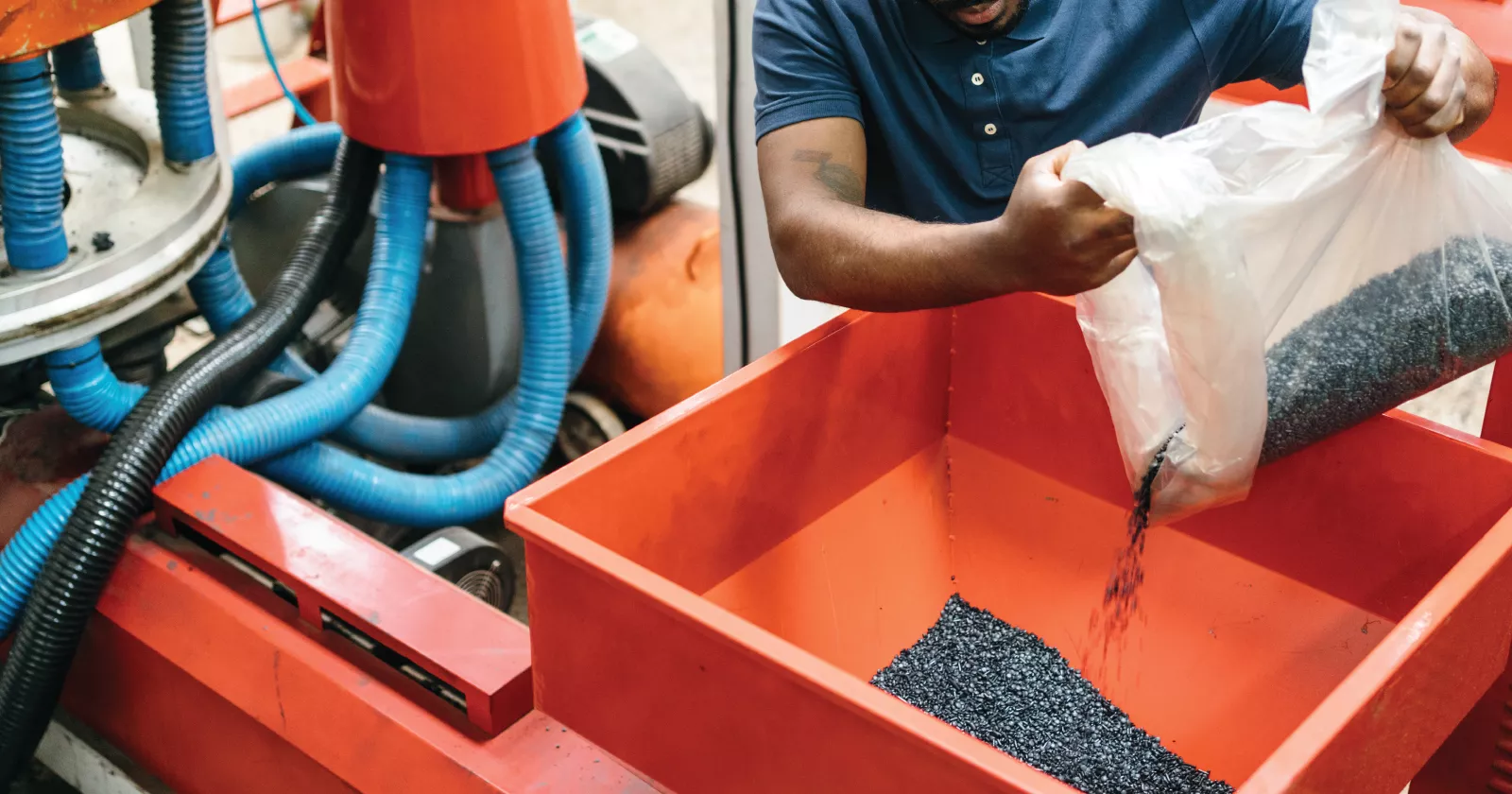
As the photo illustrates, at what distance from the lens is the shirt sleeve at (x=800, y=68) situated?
47.7 inches

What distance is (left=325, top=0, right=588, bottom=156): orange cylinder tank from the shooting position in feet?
5.14

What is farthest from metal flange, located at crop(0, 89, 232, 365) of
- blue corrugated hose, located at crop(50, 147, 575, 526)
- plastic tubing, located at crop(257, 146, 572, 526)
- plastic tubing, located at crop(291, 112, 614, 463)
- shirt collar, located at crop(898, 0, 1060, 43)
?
shirt collar, located at crop(898, 0, 1060, 43)

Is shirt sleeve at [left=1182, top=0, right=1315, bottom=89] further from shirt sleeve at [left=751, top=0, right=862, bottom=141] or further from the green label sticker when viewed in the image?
the green label sticker

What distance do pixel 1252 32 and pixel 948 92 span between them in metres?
0.32

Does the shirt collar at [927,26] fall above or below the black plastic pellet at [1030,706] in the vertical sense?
above

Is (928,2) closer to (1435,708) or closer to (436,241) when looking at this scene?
(1435,708)

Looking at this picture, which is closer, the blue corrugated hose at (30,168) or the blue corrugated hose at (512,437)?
the blue corrugated hose at (30,168)

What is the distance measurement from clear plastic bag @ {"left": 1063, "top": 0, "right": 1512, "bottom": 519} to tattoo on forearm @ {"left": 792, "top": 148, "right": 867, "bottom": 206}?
233mm

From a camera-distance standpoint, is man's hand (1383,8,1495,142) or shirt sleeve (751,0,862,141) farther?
shirt sleeve (751,0,862,141)

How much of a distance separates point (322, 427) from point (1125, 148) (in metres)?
1.07

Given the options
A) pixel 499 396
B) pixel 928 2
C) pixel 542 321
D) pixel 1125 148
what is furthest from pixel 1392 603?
pixel 499 396

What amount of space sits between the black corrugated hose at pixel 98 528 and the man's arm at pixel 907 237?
0.70m

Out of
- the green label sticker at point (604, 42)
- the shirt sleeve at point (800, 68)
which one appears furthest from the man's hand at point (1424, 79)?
the green label sticker at point (604, 42)

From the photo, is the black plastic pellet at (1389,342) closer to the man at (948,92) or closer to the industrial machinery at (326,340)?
the man at (948,92)
